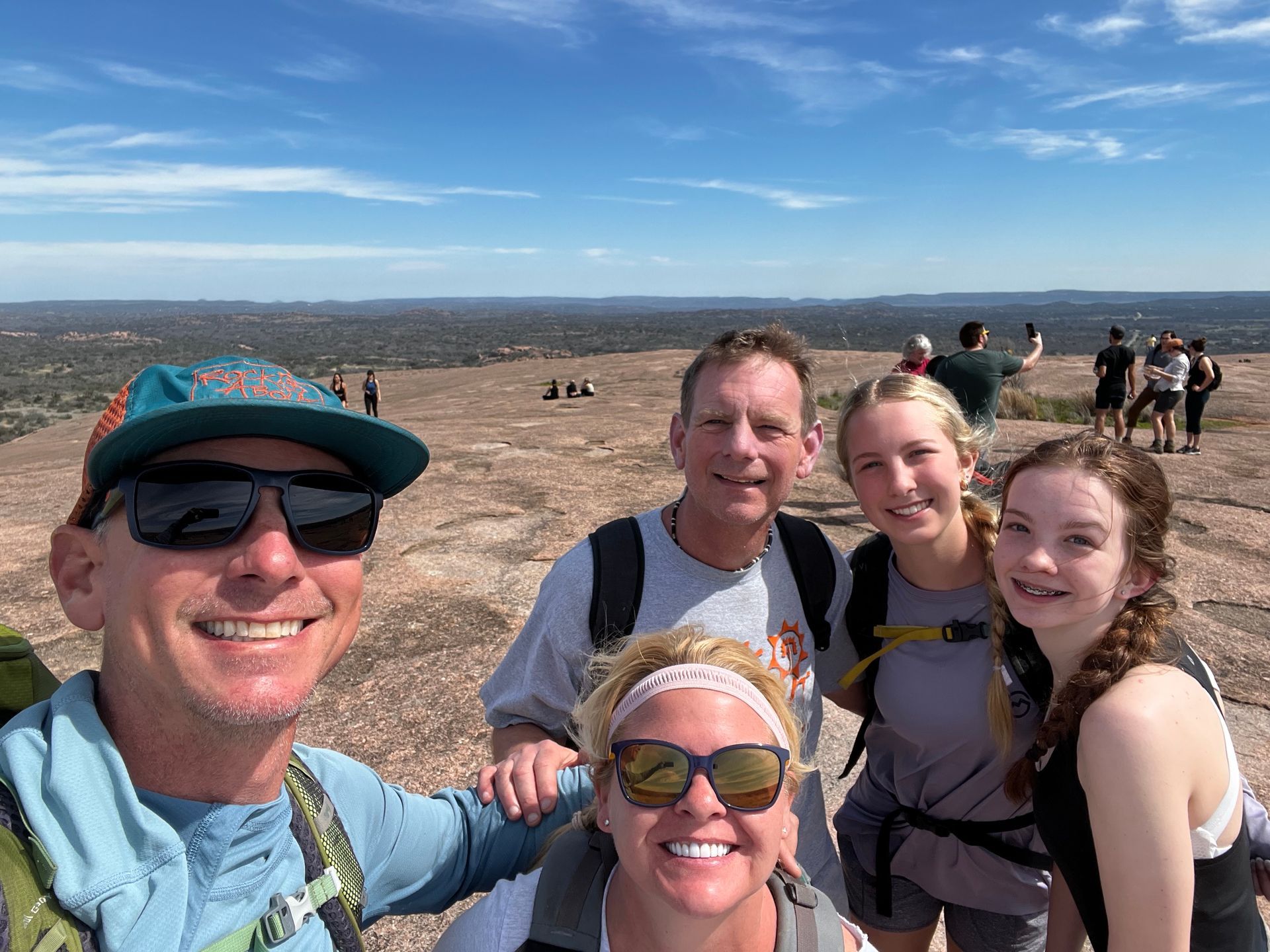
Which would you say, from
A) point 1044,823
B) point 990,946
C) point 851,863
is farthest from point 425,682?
point 1044,823

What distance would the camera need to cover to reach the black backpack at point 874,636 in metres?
2.31

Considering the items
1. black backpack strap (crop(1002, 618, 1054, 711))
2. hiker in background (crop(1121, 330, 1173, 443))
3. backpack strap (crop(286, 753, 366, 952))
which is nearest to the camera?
backpack strap (crop(286, 753, 366, 952))

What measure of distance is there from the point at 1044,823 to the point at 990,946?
0.86 m

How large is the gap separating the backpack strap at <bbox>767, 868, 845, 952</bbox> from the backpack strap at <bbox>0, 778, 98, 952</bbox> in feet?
3.95

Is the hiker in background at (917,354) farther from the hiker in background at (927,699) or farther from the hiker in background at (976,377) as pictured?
the hiker in background at (927,699)

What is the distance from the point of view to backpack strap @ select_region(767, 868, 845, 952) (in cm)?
162

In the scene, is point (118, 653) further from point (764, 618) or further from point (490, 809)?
point (764, 618)

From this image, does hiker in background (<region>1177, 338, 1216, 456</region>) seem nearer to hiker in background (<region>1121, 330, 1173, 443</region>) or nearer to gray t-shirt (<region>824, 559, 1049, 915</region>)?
hiker in background (<region>1121, 330, 1173, 443</region>)

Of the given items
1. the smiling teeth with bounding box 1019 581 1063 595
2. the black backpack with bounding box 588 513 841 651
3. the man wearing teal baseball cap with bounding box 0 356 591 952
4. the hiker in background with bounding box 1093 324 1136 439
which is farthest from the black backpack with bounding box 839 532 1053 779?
the hiker in background with bounding box 1093 324 1136 439

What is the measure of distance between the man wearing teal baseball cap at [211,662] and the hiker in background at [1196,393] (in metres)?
13.9

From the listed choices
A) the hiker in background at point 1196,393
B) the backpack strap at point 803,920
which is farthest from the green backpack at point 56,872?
the hiker in background at point 1196,393

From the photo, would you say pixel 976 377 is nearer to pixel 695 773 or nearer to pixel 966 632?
pixel 966 632

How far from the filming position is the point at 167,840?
4.40 feet

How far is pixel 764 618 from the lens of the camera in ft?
8.01
